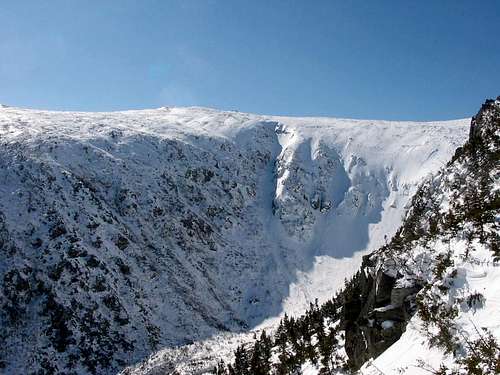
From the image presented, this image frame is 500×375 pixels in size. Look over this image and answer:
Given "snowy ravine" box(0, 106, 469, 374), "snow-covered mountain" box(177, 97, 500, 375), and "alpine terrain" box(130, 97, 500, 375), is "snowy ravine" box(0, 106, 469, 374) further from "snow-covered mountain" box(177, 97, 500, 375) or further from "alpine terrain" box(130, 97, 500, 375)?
"alpine terrain" box(130, 97, 500, 375)

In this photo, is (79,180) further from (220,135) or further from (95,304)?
(220,135)

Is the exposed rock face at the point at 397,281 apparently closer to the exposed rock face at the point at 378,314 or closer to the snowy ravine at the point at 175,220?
the exposed rock face at the point at 378,314

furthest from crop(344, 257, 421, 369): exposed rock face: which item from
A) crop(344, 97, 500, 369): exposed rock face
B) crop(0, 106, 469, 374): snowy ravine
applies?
crop(0, 106, 469, 374): snowy ravine

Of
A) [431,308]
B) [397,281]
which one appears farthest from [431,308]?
[397,281]

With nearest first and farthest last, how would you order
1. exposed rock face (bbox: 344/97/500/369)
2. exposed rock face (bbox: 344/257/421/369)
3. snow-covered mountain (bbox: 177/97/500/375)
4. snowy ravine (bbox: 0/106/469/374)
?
snow-covered mountain (bbox: 177/97/500/375)
exposed rock face (bbox: 344/97/500/369)
exposed rock face (bbox: 344/257/421/369)
snowy ravine (bbox: 0/106/469/374)

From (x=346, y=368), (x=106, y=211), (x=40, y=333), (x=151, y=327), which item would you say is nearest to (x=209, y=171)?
(x=106, y=211)

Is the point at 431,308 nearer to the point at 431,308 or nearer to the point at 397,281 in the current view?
the point at 431,308

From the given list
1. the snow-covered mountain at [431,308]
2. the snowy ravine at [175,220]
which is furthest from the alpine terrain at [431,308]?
the snowy ravine at [175,220]

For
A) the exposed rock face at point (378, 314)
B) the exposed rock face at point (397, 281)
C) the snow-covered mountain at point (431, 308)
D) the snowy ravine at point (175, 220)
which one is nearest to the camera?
the snow-covered mountain at point (431, 308)

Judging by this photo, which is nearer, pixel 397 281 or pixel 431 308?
pixel 431 308
